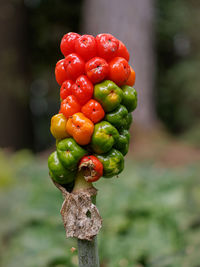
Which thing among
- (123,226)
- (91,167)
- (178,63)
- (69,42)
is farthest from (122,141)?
(178,63)

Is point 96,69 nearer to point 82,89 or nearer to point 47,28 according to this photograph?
point 82,89

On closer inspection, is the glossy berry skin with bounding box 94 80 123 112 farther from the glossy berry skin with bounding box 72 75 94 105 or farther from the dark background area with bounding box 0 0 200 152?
the dark background area with bounding box 0 0 200 152


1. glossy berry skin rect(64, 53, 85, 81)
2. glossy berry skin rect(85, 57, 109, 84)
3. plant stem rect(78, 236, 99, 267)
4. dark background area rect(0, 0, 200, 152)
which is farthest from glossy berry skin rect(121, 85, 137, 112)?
dark background area rect(0, 0, 200, 152)

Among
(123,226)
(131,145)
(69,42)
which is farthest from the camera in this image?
(131,145)

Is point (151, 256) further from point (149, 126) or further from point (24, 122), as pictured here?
point (24, 122)

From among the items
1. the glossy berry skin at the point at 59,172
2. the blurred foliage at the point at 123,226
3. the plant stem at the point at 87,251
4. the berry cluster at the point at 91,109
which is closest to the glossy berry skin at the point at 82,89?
the berry cluster at the point at 91,109

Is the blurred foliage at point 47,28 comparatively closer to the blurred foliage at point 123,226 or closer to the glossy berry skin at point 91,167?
the blurred foliage at point 123,226
